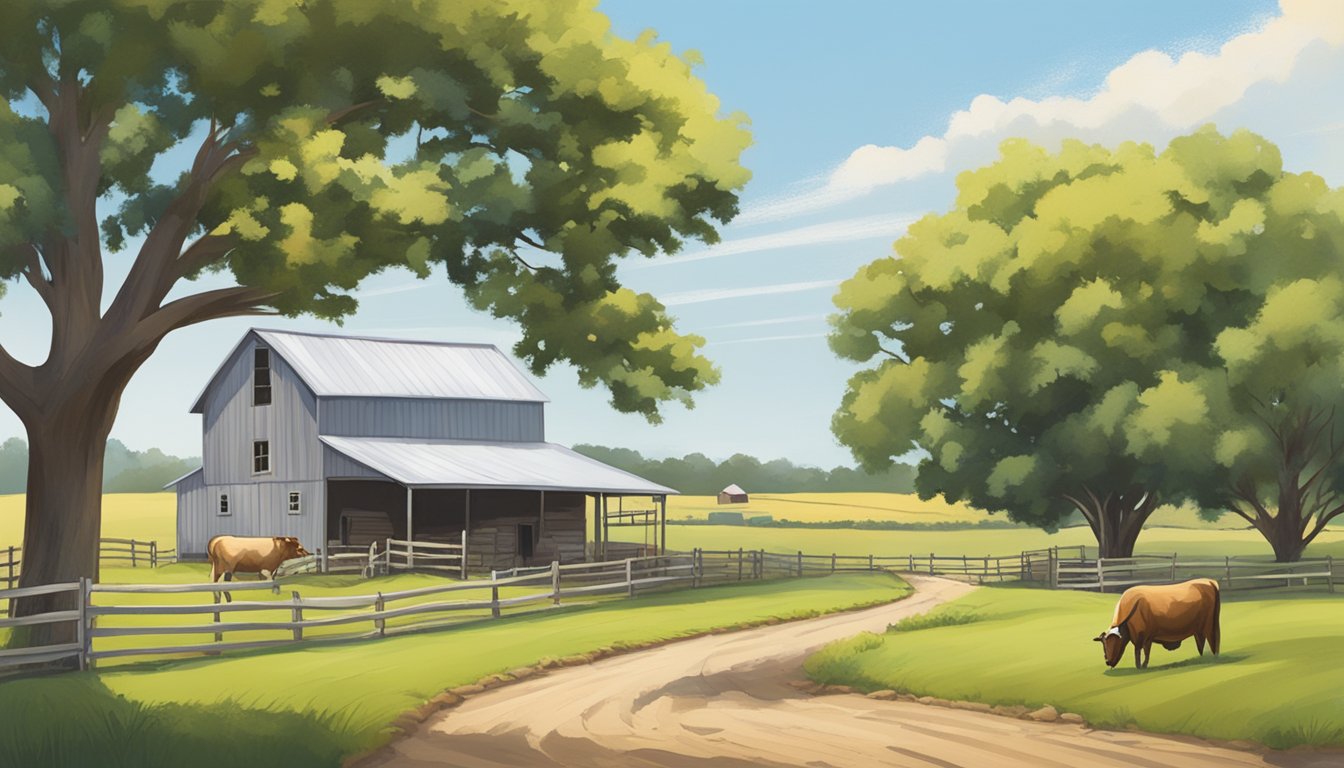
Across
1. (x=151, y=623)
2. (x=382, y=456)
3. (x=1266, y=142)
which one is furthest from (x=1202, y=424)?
(x=151, y=623)

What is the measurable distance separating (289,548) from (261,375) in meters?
12.9

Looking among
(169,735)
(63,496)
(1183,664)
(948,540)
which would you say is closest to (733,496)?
(948,540)

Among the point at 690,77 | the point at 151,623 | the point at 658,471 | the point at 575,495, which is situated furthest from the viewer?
the point at 658,471

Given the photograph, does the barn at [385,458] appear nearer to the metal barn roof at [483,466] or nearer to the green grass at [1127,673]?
the metal barn roof at [483,466]

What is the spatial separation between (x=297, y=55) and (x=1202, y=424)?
95.3 ft

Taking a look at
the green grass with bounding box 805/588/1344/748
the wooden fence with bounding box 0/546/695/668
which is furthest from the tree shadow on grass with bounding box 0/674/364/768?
the green grass with bounding box 805/588/1344/748

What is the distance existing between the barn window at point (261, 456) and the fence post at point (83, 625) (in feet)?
91.7

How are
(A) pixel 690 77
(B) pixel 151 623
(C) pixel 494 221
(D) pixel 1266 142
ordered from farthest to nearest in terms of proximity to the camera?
1. (D) pixel 1266 142
2. (B) pixel 151 623
3. (A) pixel 690 77
4. (C) pixel 494 221

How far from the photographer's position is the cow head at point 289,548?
3931cm

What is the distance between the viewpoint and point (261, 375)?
51062mm

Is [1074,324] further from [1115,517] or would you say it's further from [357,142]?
[357,142]

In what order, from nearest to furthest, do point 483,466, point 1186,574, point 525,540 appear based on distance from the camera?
point 1186,574, point 483,466, point 525,540

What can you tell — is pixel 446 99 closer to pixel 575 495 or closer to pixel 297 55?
pixel 297 55

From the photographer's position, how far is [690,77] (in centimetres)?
2372
